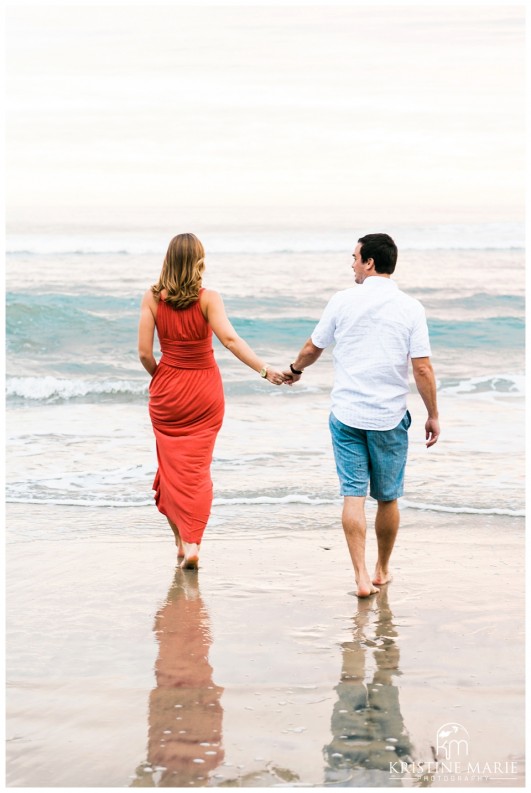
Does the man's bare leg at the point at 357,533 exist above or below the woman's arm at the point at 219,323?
below

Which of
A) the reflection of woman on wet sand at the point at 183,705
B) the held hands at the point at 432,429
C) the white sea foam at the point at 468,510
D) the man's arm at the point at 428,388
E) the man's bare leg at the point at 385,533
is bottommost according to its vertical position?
the reflection of woman on wet sand at the point at 183,705

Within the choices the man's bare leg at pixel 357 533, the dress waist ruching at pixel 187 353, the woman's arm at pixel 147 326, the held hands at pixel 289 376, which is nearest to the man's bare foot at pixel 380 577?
the man's bare leg at pixel 357 533

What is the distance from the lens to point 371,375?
4.85 meters

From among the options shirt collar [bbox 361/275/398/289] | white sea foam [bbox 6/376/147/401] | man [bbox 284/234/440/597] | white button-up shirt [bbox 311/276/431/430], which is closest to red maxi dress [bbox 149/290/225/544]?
man [bbox 284/234/440/597]

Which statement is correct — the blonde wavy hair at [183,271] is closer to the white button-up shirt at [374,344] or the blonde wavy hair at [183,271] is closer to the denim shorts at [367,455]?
the white button-up shirt at [374,344]

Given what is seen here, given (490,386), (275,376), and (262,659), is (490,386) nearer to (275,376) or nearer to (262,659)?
(275,376)

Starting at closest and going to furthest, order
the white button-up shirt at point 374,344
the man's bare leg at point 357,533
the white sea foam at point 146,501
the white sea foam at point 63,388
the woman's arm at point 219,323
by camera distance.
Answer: the white button-up shirt at point 374,344, the man's bare leg at point 357,533, the woman's arm at point 219,323, the white sea foam at point 146,501, the white sea foam at point 63,388

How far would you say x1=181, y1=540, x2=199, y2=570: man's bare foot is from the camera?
17.9 ft

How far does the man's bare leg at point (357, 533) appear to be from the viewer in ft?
16.1

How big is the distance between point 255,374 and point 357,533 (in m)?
8.47

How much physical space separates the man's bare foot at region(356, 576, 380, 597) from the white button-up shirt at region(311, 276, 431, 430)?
755 mm

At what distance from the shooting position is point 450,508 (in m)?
6.63

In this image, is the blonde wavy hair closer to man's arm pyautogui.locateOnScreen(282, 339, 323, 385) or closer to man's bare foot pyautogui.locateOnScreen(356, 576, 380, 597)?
man's arm pyautogui.locateOnScreen(282, 339, 323, 385)

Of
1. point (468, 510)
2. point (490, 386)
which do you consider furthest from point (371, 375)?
point (490, 386)
